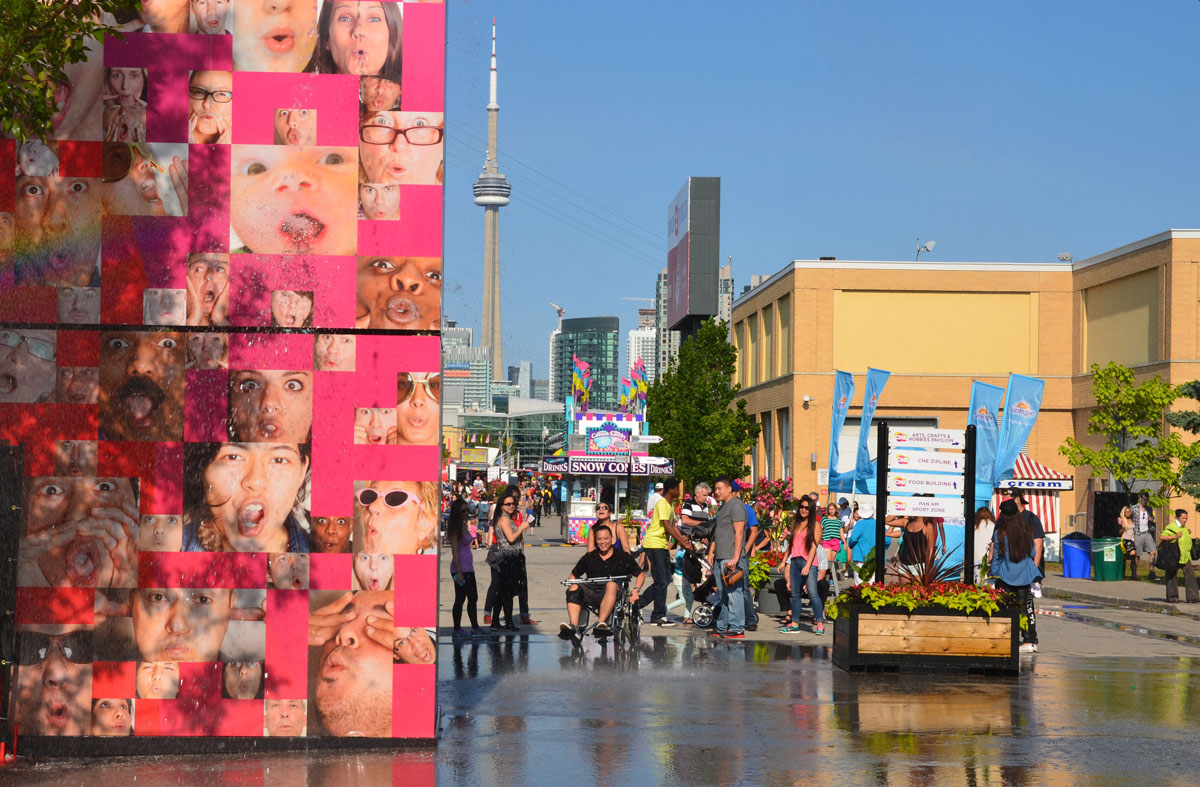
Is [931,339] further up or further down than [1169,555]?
further up

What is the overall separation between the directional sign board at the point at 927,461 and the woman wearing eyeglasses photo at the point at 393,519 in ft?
22.8

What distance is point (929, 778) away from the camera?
8742 mm

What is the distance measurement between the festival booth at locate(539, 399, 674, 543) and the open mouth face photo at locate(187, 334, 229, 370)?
110ft

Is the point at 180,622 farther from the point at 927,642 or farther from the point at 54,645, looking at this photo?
the point at 927,642

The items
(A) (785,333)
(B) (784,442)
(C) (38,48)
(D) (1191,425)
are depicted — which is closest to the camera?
(C) (38,48)

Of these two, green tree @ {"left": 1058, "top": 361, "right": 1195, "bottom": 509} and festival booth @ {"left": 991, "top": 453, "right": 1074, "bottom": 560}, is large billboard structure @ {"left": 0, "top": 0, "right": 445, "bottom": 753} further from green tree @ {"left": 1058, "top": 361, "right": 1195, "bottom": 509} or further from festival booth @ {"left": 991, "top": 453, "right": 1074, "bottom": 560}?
green tree @ {"left": 1058, "top": 361, "right": 1195, "bottom": 509}

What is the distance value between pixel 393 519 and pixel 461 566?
7762 mm

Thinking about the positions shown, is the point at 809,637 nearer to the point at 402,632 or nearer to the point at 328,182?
the point at 402,632

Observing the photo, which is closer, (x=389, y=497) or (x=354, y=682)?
(x=354, y=682)

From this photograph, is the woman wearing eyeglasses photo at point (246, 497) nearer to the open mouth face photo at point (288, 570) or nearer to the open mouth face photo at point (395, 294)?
the open mouth face photo at point (288, 570)

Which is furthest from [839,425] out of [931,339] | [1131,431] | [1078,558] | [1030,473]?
[931,339]

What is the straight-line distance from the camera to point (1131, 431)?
40.0 meters

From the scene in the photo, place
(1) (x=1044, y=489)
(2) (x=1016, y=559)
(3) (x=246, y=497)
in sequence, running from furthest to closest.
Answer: (1) (x=1044, y=489), (2) (x=1016, y=559), (3) (x=246, y=497)

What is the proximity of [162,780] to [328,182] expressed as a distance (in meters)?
4.14
